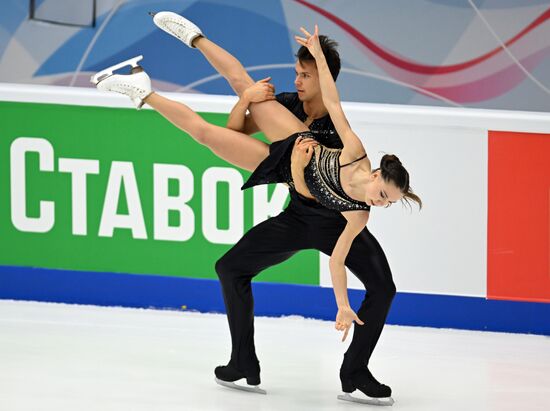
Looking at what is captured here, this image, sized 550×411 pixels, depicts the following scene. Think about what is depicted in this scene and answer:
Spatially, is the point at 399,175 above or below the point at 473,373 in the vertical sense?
above

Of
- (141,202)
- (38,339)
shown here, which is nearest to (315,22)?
(141,202)

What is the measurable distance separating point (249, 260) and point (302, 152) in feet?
1.80

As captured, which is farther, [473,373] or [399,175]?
[473,373]

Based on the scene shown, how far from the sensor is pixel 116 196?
6918mm

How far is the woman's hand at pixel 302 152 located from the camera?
5230mm

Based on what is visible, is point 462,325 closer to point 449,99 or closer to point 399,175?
point 449,99

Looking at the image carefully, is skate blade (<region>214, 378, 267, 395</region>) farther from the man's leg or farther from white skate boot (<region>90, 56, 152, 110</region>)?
white skate boot (<region>90, 56, 152, 110</region>)

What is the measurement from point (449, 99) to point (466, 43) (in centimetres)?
30

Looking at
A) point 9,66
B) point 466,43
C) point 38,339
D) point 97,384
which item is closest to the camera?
point 97,384

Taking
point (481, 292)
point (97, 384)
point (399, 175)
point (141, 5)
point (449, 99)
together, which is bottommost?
point (97, 384)

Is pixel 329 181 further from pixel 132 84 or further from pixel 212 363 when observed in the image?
pixel 212 363

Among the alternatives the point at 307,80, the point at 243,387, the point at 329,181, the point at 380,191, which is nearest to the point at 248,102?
the point at 307,80

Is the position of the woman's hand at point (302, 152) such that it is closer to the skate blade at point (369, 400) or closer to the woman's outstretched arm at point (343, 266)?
the woman's outstretched arm at point (343, 266)

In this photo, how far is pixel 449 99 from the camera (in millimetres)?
6852
